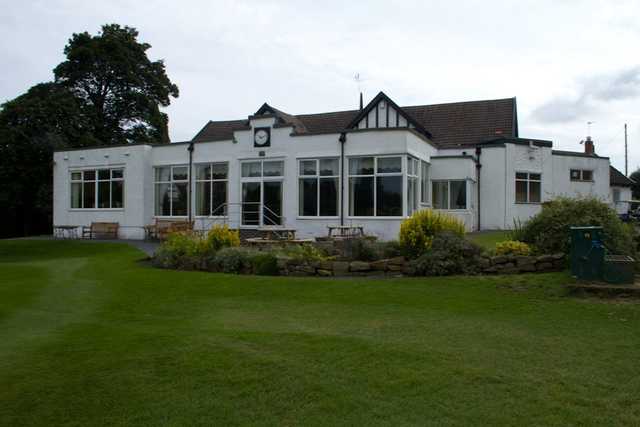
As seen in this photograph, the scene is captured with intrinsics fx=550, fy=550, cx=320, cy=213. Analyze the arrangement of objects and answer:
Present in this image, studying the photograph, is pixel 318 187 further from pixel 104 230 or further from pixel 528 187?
pixel 104 230

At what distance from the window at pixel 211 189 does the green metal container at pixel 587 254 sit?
15044 millimetres

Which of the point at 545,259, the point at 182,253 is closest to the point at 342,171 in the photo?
the point at 182,253

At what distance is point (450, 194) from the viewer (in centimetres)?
2362

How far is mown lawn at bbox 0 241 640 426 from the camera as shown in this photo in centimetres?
463

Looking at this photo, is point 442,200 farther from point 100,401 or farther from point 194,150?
point 100,401

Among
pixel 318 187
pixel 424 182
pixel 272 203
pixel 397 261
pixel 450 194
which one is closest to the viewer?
pixel 397 261

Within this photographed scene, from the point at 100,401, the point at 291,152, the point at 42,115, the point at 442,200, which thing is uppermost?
the point at 42,115

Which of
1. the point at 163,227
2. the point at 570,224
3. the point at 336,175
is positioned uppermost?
the point at 336,175

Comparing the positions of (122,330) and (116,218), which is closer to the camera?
(122,330)

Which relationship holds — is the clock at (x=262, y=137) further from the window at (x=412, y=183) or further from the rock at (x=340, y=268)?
the rock at (x=340, y=268)

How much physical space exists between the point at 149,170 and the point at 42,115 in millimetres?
11957

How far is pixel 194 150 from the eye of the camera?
23.4 m

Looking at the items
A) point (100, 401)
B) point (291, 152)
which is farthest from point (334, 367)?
point (291, 152)

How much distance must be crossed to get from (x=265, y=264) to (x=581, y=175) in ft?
65.4
